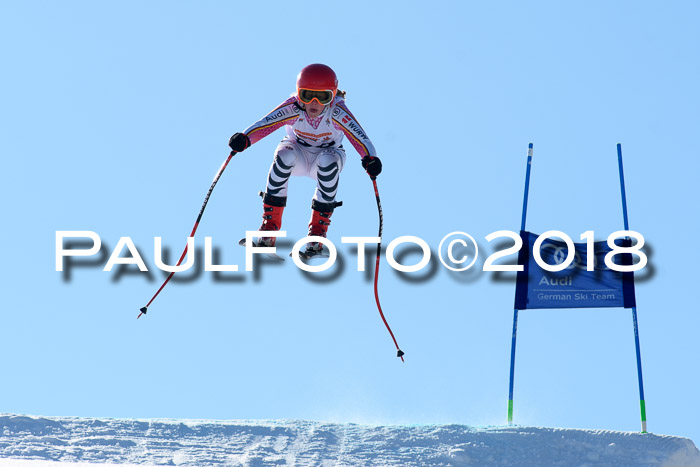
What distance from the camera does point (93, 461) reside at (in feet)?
60.1

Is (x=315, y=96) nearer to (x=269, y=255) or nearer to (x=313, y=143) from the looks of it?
(x=313, y=143)

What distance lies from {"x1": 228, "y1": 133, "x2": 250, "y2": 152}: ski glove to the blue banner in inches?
218

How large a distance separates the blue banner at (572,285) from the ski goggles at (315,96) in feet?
17.2

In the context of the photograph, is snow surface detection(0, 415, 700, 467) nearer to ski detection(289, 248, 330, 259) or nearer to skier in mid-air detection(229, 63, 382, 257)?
ski detection(289, 248, 330, 259)

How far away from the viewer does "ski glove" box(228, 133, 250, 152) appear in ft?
60.0

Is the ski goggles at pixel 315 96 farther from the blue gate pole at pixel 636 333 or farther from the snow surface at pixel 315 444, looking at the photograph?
the blue gate pole at pixel 636 333

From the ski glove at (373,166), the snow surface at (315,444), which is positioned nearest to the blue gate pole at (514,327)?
the snow surface at (315,444)

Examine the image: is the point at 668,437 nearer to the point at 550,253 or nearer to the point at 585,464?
the point at 585,464

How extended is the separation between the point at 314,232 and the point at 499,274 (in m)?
3.63

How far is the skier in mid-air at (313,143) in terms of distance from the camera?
18141 mm

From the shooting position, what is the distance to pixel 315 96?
18.1 metres

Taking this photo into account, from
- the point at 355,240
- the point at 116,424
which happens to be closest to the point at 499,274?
the point at 355,240

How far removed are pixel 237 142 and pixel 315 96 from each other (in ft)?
3.49

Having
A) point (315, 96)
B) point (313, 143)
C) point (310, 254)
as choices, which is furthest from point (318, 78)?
point (310, 254)
